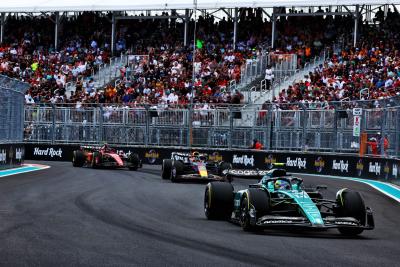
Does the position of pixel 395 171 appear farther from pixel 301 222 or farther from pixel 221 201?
pixel 301 222

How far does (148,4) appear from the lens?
48438 mm

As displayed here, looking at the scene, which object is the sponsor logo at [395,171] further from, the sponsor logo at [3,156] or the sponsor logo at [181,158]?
the sponsor logo at [3,156]

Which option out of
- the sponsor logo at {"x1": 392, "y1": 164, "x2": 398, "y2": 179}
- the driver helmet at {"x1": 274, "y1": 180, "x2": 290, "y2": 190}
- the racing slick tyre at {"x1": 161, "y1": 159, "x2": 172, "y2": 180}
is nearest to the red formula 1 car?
the racing slick tyre at {"x1": 161, "y1": 159, "x2": 172, "y2": 180}

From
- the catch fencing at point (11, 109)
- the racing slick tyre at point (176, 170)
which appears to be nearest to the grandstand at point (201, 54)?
the catch fencing at point (11, 109)

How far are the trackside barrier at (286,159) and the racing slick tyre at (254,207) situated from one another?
1185 cm

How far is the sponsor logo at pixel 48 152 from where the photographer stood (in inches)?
1487

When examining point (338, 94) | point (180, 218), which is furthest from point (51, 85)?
point (180, 218)

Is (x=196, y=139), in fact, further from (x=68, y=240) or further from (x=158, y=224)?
(x=68, y=240)

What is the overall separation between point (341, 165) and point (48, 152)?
14130 mm

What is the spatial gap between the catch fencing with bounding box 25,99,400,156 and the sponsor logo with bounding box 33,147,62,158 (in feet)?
1.31

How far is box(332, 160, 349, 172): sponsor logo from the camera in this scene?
28.8 meters

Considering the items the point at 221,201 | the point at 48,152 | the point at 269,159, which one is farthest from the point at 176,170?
the point at 48,152

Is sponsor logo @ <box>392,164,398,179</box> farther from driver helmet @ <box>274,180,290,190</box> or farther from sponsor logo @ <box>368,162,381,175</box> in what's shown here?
driver helmet @ <box>274,180,290,190</box>

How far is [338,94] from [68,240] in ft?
82.1
